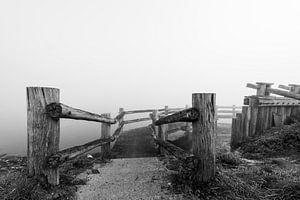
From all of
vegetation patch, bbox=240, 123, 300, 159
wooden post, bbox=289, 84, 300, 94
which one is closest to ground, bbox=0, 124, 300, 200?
vegetation patch, bbox=240, 123, 300, 159

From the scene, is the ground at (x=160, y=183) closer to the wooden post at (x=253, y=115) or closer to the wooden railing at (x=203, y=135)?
the wooden railing at (x=203, y=135)

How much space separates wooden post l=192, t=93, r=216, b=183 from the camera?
7.66 feet

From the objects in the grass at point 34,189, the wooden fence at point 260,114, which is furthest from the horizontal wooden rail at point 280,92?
the grass at point 34,189

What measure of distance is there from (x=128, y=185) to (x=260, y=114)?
5212 millimetres

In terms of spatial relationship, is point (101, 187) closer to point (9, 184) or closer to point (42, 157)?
point (42, 157)

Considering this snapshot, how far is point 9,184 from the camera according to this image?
7.58ft

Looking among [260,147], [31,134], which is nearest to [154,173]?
[31,134]

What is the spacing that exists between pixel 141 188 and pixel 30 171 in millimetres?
1430

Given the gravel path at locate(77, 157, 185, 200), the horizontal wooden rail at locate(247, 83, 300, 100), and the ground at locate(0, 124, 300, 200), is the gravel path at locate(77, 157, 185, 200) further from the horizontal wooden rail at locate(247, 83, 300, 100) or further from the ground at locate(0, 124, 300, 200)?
the horizontal wooden rail at locate(247, 83, 300, 100)

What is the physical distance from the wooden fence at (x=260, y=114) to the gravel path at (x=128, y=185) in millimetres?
3695

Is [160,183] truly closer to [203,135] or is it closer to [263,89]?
[203,135]

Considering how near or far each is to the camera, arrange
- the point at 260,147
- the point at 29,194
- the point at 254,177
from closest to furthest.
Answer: the point at 29,194 → the point at 254,177 → the point at 260,147

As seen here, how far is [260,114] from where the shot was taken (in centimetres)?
591

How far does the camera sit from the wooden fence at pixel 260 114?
19.2 feet
